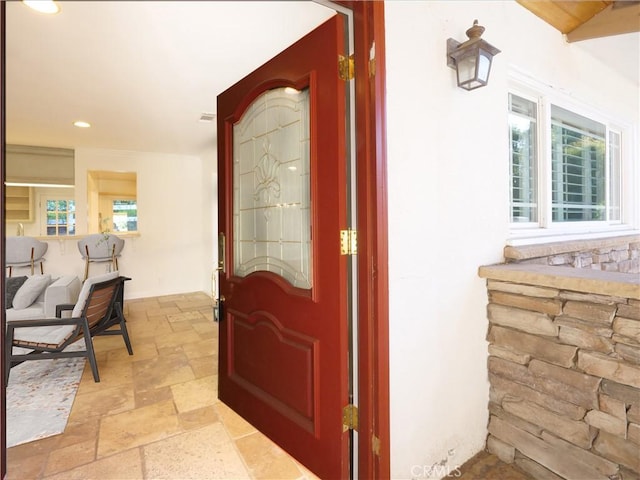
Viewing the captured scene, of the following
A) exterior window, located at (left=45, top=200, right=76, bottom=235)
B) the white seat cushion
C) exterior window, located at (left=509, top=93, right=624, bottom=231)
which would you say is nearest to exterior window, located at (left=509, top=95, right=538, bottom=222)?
exterior window, located at (left=509, top=93, right=624, bottom=231)

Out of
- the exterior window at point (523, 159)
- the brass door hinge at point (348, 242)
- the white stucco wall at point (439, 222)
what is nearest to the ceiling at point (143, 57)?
the white stucco wall at point (439, 222)

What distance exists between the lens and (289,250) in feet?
5.62

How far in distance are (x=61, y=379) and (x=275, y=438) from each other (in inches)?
82.6

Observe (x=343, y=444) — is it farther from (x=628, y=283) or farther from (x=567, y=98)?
(x=567, y=98)

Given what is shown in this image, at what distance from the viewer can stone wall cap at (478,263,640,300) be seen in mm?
1299

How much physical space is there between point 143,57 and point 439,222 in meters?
2.53

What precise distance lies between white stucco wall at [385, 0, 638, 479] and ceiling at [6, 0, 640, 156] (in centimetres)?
52

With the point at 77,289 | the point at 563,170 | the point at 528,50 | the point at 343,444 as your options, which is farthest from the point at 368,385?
the point at 77,289

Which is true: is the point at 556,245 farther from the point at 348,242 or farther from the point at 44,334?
the point at 44,334

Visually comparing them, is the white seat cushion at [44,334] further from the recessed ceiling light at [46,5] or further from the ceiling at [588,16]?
the ceiling at [588,16]

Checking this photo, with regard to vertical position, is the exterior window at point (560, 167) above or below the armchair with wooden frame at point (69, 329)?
above

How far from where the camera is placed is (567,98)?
253cm

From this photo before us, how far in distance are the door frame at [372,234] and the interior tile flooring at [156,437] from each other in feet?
1.74

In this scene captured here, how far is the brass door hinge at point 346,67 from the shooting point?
1.39 metres
